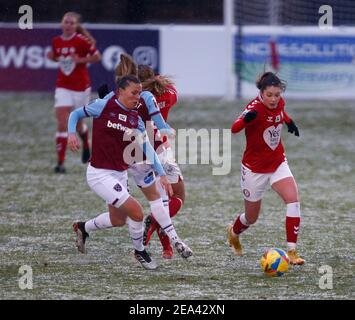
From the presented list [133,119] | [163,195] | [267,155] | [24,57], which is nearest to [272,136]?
[267,155]

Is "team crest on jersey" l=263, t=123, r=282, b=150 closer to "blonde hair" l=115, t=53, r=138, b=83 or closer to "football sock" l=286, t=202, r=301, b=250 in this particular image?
"football sock" l=286, t=202, r=301, b=250

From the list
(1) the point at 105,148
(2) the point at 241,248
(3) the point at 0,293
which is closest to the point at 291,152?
(2) the point at 241,248

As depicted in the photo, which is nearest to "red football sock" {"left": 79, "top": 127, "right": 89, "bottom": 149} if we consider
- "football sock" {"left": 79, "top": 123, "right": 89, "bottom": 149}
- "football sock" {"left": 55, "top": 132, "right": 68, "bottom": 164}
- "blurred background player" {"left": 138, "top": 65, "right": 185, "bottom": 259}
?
"football sock" {"left": 79, "top": 123, "right": 89, "bottom": 149}

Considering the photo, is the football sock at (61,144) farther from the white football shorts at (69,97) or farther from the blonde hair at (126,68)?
the blonde hair at (126,68)

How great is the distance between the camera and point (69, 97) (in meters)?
14.7

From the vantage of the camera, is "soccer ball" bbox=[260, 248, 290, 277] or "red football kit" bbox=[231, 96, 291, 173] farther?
"red football kit" bbox=[231, 96, 291, 173]

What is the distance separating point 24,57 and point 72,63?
8.36 metres

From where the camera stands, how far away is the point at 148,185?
29.3ft

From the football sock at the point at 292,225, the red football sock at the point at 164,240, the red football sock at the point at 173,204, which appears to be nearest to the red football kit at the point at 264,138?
the football sock at the point at 292,225

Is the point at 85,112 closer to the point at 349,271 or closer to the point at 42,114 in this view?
the point at 349,271

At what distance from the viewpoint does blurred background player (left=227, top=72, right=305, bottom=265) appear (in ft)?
28.9

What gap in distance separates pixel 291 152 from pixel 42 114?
6.35 meters

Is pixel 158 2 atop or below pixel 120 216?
atop

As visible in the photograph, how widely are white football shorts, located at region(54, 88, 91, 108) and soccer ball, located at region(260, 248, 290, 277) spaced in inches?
270
